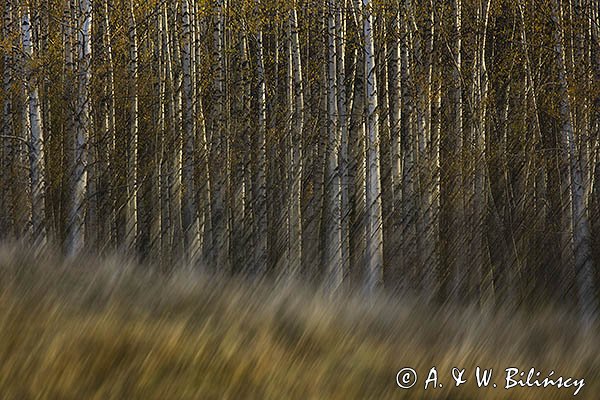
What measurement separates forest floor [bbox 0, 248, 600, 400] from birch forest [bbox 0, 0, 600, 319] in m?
4.16

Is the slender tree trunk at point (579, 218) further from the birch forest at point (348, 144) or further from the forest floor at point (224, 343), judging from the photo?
the forest floor at point (224, 343)

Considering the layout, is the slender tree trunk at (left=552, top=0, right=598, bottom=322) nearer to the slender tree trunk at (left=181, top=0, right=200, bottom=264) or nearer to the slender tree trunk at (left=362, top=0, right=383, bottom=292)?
the slender tree trunk at (left=362, top=0, right=383, bottom=292)

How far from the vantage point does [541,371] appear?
4.86 meters

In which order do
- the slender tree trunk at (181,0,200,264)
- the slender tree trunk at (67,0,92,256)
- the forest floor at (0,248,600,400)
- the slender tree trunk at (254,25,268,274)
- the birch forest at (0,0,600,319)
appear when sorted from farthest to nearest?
the slender tree trunk at (254,25,268,274), the slender tree trunk at (181,0,200,264), the birch forest at (0,0,600,319), the slender tree trunk at (67,0,92,256), the forest floor at (0,248,600,400)

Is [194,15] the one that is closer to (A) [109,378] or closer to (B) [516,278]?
(B) [516,278]

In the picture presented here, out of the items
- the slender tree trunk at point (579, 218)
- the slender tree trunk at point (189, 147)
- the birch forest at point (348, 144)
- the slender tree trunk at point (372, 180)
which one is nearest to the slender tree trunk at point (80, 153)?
the birch forest at point (348, 144)

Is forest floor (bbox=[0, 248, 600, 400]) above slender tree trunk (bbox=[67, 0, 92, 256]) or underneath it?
underneath

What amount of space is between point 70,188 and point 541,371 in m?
7.29

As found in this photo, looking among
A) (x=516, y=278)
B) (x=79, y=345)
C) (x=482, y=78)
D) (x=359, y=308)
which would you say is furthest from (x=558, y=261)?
(x=79, y=345)

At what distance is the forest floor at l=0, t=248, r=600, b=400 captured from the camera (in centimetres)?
362

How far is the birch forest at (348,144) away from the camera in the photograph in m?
10.5

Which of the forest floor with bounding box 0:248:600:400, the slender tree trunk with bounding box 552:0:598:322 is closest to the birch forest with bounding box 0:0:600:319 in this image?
the slender tree trunk with bounding box 552:0:598:322

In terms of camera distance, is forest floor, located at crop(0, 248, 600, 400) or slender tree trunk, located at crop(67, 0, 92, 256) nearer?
forest floor, located at crop(0, 248, 600, 400)

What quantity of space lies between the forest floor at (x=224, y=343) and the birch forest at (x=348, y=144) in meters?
4.16
